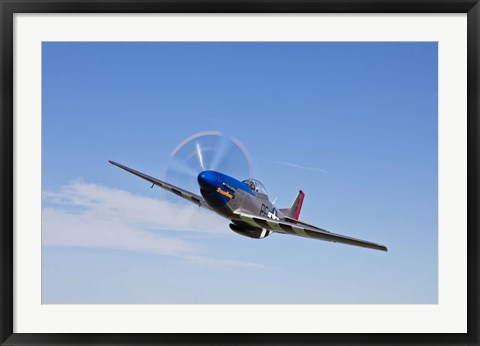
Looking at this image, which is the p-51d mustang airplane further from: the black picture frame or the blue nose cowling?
the black picture frame

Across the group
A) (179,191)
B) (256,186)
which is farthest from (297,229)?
(179,191)

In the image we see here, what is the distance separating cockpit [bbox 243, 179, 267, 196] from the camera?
51.6ft

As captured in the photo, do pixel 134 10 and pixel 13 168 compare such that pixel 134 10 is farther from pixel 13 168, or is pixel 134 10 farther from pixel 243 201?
pixel 243 201

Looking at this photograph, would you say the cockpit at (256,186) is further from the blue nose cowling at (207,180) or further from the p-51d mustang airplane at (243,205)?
the blue nose cowling at (207,180)

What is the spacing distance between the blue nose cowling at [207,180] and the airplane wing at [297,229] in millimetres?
A: 1281

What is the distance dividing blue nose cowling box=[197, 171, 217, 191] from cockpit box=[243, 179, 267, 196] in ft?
4.35

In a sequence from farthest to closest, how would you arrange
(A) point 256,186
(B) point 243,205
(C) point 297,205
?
(C) point 297,205, (A) point 256,186, (B) point 243,205

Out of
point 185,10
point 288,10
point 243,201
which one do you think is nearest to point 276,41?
point 288,10

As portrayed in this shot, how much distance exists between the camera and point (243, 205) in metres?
15.4

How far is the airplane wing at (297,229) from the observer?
41.4 feet

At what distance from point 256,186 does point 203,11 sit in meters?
7.33

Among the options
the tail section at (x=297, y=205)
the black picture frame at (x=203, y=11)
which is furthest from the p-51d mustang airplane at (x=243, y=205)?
the tail section at (x=297, y=205)

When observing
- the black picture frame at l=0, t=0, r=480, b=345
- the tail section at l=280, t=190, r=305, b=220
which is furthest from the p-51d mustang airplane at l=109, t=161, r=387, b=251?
the tail section at l=280, t=190, r=305, b=220

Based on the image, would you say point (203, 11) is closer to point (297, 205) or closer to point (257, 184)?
point (257, 184)
